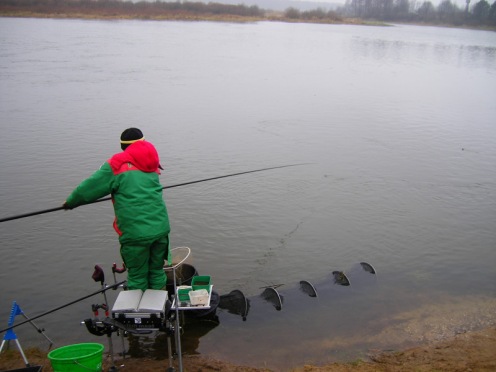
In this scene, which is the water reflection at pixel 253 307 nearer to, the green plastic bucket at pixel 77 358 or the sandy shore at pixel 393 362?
the sandy shore at pixel 393 362

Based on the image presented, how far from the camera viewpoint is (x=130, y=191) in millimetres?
3898

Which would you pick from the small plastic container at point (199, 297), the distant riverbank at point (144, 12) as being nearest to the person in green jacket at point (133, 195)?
the small plastic container at point (199, 297)

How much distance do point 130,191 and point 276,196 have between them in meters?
5.81

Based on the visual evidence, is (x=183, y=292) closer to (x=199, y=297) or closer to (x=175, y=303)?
(x=199, y=297)

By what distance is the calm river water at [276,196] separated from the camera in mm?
5902

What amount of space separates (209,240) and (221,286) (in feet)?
4.27

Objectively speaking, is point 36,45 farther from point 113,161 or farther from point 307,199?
point 113,161

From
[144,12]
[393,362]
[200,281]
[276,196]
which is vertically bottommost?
[393,362]

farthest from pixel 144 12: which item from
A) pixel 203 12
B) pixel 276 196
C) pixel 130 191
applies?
pixel 130 191

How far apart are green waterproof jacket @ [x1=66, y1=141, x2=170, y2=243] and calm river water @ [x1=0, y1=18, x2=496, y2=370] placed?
185cm

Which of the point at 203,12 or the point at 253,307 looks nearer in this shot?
the point at 253,307

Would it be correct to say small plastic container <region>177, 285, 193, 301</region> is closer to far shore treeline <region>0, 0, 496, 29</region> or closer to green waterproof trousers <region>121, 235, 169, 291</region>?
green waterproof trousers <region>121, 235, 169, 291</region>

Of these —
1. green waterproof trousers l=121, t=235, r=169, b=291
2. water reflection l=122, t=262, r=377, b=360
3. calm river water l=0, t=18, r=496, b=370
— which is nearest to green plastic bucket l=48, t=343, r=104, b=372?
green waterproof trousers l=121, t=235, r=169, b=291

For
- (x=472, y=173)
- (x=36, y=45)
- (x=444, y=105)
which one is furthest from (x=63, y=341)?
(x=36, y=45)
